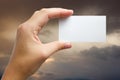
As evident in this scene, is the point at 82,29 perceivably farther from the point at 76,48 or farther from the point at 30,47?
the point at 76,48

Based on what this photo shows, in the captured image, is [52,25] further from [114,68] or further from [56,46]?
[56,46]

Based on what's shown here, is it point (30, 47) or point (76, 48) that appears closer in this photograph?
point (30, 47)

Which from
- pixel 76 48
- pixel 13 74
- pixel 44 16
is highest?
pixel 76 48

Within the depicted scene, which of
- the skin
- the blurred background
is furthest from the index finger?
the blurred background

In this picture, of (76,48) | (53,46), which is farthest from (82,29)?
(76,48)

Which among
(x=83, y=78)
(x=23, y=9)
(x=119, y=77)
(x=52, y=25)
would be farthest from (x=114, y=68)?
(x=23, y=9)

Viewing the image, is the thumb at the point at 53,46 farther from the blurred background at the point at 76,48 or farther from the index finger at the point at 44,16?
the blurred background at the point at 76,48
